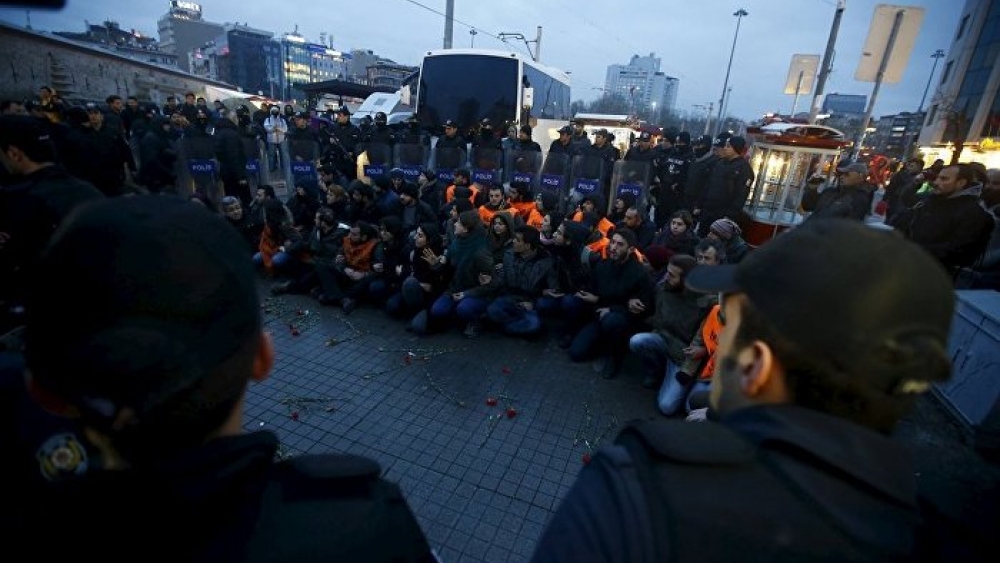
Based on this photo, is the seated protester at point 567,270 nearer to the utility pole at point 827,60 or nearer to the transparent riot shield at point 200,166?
the transparent riot shield at point 200,166

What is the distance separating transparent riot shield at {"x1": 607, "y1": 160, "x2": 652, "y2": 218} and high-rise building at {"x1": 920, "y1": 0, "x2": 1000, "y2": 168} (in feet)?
63.9

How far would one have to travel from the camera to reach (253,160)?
976 cm

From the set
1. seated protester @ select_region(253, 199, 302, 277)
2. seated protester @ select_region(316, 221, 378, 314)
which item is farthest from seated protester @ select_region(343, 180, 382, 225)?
seated protester @ select_region(316, 221, 378, 314)

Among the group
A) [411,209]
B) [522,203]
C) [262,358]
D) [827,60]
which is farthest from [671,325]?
[827,60]

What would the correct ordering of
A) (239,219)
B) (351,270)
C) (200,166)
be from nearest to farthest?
(351,270)
(239,219)
(200,166)

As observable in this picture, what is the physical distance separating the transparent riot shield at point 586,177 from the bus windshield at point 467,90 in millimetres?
2952

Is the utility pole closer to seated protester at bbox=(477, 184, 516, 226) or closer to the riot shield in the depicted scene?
the riot shield

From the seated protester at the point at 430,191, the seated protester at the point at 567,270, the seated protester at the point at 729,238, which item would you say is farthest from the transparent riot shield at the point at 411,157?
the seated protester at the point at 729,238

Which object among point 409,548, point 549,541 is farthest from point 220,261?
point 549,541

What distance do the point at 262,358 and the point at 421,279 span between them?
4467mm

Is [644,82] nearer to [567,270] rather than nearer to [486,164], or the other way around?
[486,164]

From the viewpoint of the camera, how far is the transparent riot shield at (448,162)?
31.7ft

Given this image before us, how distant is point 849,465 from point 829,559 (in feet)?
0.52

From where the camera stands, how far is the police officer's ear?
38.9 inches
